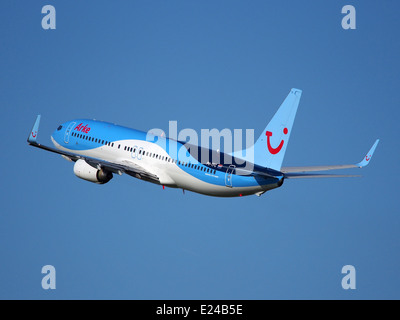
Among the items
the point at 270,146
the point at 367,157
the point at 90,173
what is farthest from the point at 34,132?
the point at 367,157

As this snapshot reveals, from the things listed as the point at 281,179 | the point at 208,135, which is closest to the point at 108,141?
the point at 208,135

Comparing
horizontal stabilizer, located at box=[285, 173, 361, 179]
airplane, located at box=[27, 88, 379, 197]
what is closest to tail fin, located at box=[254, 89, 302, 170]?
airplane, located at box=[27, 88, 379, 197]

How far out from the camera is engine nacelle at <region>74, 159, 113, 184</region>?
8644cm

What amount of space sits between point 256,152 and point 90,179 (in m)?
15.4

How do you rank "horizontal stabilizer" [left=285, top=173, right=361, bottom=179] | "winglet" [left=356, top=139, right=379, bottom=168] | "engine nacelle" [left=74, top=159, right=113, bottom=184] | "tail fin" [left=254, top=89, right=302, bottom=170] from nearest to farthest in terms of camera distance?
"tail fin" [left=254, top=89, right=302, bottom=170], "horizontal stabilizer" [left=285, top=173, right=361, bottom=179], "winglet" [left=356, top=139, right=379, bottom=168], "engine nacelle" [left=74, top=159, right=113, bottom=184]

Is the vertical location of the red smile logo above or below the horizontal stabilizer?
above

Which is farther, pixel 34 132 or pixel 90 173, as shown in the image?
pixel 90 173

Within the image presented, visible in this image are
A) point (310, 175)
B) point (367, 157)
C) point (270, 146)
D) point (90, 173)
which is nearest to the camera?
point (270, 146)

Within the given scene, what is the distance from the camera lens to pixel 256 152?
80.5m

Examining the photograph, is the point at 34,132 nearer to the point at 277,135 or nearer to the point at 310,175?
the point at 277,135

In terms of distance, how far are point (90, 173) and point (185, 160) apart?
8.76m

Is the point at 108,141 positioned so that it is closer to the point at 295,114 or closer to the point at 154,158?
the point at 154,158

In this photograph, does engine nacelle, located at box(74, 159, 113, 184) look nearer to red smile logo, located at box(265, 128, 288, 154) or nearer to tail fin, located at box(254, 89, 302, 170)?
tail fin, located at box(254, 89, 302, 170)

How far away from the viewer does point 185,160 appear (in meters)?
83.6
